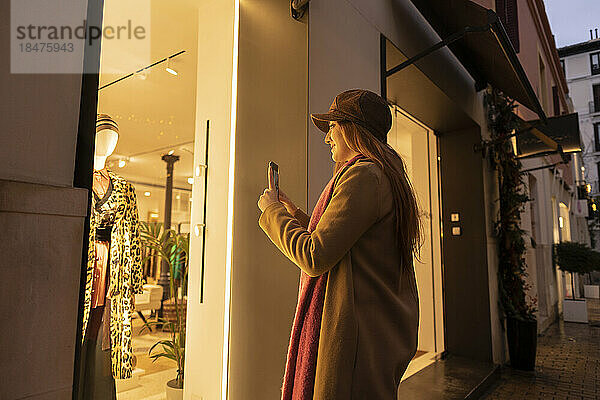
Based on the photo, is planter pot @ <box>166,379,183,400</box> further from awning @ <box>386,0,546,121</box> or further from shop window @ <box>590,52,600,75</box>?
shop window @ <box>590,52,600,75</box>

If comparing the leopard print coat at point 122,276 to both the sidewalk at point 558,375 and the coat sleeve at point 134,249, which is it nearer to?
the coat sleeve at point 134,249

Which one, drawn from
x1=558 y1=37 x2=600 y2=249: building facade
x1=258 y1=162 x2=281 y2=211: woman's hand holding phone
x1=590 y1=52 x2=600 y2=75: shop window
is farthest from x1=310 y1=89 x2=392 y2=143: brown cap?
x1=590 y1=52 x2=600 y2=75: shop window

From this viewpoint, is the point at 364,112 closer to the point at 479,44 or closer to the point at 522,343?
the point at 479,44

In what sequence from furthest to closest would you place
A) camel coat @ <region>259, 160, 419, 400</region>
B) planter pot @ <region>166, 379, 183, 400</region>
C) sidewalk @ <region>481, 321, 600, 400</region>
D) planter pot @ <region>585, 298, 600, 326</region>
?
1. planter pot @ <region>585, 298, 600, 326</region>
2. sidewalk @ <region>481, 321, 600, 400</region>
3. planter pot @ <region>166, 379, 183, 400</region>
4. camel coat @ <region>259, 160, 419, 400</region>

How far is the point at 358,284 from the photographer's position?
1.11m

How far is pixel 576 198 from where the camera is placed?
13.6 meters

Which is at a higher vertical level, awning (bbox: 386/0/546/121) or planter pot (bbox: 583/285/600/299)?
awning (bbox: 386/0/546/121)

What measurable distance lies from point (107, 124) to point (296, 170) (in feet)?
3.32

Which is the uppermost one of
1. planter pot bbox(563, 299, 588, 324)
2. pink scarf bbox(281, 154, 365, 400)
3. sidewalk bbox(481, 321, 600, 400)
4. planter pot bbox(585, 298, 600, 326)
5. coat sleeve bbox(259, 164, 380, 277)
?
coat sleeve bbox(259, 164, 380, 277)

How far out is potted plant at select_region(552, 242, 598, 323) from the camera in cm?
743

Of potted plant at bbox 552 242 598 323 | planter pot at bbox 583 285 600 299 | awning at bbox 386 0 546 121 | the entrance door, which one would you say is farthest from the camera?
planter pot at bbox 583 285 600 299

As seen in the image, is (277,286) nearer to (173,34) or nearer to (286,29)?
(286,29)

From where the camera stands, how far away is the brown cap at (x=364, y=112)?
1.22 meters

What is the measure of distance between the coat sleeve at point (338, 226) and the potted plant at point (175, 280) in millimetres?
1520
